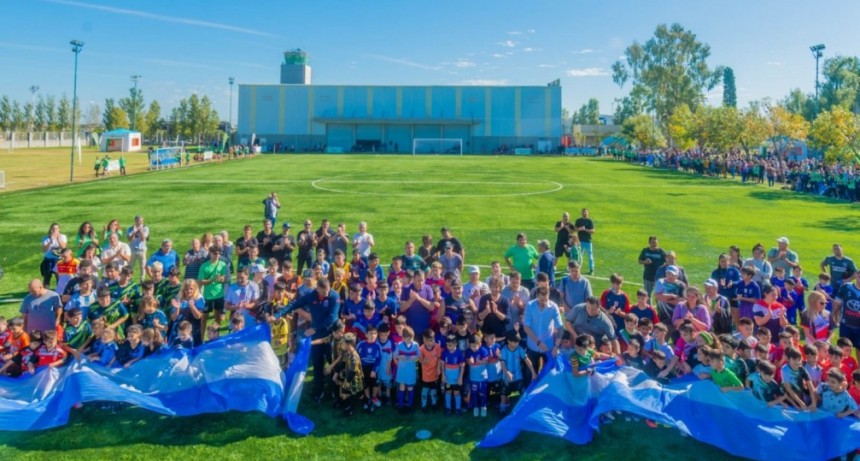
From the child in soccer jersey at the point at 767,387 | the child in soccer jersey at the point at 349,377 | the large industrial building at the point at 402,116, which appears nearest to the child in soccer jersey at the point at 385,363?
the child in soccer jersey at the point at 349,377

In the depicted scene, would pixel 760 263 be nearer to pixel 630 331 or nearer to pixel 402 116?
pixel 630 331

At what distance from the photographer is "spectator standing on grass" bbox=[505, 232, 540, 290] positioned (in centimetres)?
1294

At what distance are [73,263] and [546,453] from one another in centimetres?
1029

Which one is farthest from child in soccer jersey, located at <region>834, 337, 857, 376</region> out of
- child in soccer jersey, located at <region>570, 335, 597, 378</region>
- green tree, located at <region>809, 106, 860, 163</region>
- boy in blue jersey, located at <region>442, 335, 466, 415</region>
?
green tree, located at <region>809, 106, 860, 163</region>

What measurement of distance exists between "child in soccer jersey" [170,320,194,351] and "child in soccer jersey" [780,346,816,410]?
26.4ft

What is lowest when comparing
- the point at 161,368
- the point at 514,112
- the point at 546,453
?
the point at 546,453

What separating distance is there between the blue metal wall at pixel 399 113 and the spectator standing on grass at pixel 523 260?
3276 inches

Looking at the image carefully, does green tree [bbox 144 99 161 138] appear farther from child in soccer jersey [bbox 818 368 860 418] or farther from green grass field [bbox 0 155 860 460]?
child in soccer jersey [bbox 818 368 860 418]

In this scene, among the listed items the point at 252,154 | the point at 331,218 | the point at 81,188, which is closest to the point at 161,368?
the point at 331,218

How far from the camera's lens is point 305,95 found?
95.8 metres

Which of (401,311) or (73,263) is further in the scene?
(73,263)

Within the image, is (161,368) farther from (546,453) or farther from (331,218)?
(331,218)

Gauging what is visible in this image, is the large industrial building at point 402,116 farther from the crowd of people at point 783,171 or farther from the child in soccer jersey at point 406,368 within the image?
the child in soccer jersey at point 406,368

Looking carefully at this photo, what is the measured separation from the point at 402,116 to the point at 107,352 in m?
90.5
